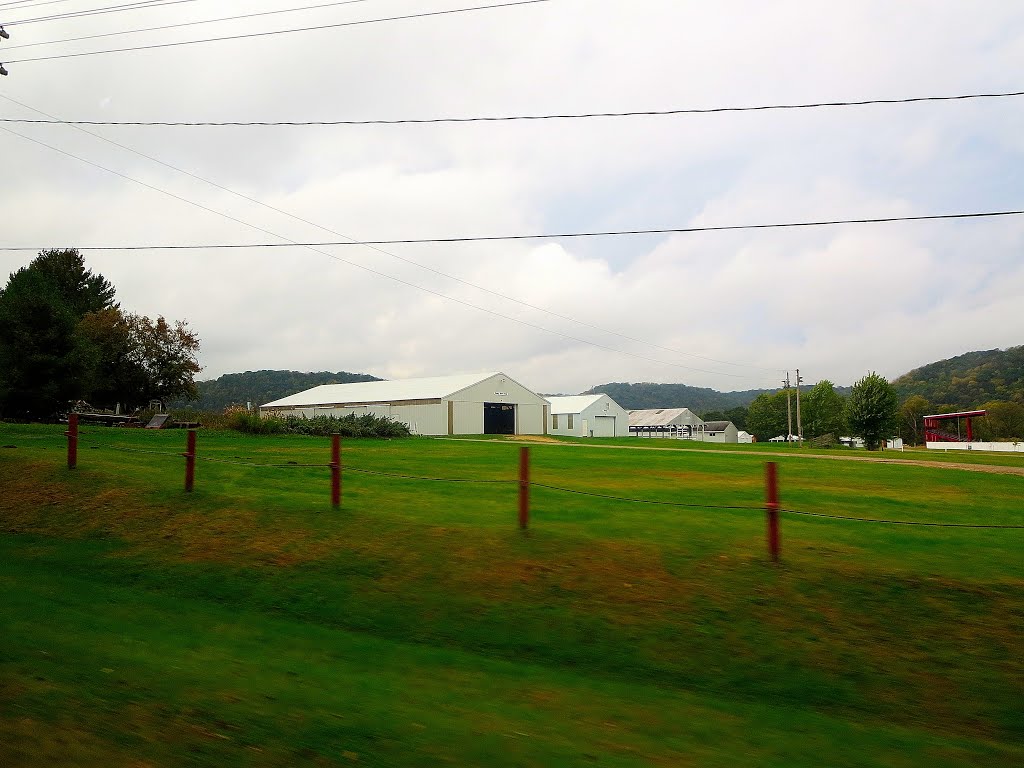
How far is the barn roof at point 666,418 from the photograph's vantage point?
347 ft

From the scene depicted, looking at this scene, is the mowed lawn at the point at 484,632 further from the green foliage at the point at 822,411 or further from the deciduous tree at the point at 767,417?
the deciduous tree at the point at 767,417

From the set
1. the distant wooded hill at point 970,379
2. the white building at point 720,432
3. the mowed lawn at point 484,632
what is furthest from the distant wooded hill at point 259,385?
the mowed lawn at point 484,632

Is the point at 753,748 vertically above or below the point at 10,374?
below

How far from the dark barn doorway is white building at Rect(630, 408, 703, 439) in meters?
42.6

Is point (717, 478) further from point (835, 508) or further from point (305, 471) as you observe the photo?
point (305, 471)

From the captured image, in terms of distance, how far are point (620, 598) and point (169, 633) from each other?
16.4 ft

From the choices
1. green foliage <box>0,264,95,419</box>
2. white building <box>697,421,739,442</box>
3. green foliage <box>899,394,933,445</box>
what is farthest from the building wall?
green foliage <box>0,264,95,419</box>

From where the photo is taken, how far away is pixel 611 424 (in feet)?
271

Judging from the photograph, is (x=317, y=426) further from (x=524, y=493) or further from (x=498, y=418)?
(x=524, y=493)

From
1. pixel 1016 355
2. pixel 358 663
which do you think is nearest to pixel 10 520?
pixel 358 663

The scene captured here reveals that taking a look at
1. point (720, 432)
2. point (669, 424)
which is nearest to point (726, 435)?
point (720, 432)

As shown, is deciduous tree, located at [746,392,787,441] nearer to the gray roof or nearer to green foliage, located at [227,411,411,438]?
the gray roof

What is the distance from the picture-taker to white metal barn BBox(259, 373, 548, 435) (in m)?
59.9

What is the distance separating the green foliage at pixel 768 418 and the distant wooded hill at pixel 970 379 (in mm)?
22822
